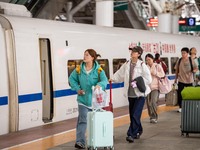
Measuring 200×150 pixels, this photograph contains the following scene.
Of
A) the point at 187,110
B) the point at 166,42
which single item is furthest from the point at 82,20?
the point at 187,110

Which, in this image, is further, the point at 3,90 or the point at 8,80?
the point at 8,80

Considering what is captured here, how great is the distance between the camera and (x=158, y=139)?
9086 mm

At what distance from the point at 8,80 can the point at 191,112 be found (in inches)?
132

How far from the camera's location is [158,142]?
8797 millimetres

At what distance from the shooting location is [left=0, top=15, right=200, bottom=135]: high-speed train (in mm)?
9750

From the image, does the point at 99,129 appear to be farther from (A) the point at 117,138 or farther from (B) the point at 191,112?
(B) the point at 191,112

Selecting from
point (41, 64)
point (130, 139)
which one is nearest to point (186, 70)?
point (41, 64)

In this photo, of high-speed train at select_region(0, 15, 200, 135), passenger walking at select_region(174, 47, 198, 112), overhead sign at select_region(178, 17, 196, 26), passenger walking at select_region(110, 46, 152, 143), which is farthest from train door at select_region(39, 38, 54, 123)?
overhead sign at select_region(178, 17, 196, 26)

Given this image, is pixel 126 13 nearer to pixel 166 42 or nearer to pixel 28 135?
pixel 166 42

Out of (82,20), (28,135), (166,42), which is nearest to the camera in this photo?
(28,135)

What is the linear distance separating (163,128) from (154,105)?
3.10 ft

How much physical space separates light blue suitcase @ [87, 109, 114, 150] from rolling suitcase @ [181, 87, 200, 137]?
1.84 metres

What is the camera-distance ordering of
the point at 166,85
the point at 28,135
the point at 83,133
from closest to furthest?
the point at 83,133 → the point at 28,135 → the point at 166,85

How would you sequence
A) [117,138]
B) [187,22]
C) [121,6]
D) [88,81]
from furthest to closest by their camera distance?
[187,22]
[121,6]
[117,138]
[88,81]
